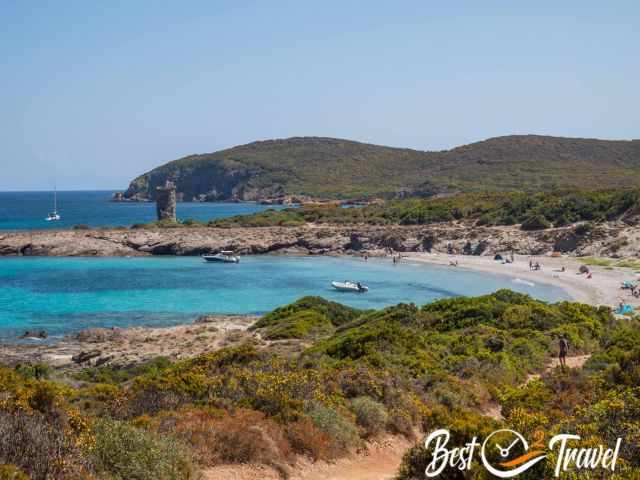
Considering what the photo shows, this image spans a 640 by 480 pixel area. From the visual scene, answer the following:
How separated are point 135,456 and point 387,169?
5500 inches

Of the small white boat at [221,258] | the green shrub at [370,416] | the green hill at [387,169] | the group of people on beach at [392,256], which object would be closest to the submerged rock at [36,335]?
the green shrub at [370,416]

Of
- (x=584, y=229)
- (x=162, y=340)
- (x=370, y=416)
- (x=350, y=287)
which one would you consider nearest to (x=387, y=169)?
(x=584, y=229)

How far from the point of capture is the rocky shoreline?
55000 millimetres

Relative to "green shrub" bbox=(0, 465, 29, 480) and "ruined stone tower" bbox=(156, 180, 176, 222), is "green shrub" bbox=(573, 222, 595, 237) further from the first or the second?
"green shrub" bbox=(0, 465, 29, 480)

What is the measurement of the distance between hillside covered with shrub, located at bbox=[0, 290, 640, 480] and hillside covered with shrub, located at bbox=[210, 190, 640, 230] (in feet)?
129

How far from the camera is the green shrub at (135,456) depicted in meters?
6.13

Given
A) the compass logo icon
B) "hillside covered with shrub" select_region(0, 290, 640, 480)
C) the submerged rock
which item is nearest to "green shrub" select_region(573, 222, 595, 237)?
"hillside covered with shrub" select_region(0, 290, 640, 480)

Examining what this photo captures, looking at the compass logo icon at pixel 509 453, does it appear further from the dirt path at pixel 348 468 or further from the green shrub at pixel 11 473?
the green shrub at pixel 11 473

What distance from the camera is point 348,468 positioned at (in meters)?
8.44

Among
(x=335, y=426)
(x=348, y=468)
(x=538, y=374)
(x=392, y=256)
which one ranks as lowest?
(x=392, y=256)

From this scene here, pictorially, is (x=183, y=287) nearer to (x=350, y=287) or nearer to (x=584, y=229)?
(x=350, y=287)

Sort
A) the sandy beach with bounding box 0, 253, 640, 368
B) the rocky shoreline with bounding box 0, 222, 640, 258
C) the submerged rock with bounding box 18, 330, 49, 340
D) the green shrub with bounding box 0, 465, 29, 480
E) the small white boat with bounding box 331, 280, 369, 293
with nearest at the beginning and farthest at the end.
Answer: the green shrub with bounding box 0, 465, 29, 480, the sandy beach with bounding box 0, 253, 640, 368, the submerged rock with bounding box 18, 330, 49, 340, the small white boat with bounding box 331, 280, 369, 293, the rocky shoreline with bounding box 0, 222, 640, 258

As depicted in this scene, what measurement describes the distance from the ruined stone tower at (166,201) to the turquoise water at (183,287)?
21338mm

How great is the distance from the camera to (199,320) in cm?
2972
